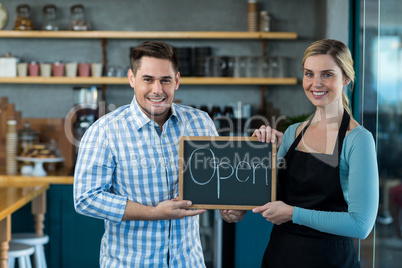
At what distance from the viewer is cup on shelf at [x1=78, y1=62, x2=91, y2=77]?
4.40 m

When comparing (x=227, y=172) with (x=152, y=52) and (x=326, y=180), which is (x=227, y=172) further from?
(x=152, y=52)

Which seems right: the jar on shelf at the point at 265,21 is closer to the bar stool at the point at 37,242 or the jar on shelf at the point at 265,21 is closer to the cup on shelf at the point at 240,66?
the cup on shelf at the point at 240,66

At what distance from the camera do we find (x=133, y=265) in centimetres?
188

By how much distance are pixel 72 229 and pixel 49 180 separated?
16.2 inches

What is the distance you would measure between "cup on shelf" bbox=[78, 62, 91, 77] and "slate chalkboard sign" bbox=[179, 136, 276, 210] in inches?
107

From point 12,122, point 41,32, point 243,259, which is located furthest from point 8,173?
point 243,259

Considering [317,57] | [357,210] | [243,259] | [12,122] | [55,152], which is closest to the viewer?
[357,210]

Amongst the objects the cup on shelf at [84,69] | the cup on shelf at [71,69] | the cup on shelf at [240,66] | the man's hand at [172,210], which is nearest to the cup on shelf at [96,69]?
the cup on shelf at [84,69]

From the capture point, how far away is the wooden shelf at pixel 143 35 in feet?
14.4

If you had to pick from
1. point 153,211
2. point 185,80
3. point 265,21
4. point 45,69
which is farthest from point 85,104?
point 153,211

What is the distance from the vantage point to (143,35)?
172 inches

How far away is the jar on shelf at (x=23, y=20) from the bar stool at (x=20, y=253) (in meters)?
1.98

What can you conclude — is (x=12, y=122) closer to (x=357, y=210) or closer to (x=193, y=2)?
(x=193, y=2)

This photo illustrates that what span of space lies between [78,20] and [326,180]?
3.33m
